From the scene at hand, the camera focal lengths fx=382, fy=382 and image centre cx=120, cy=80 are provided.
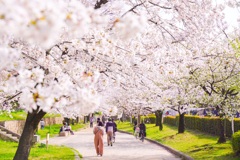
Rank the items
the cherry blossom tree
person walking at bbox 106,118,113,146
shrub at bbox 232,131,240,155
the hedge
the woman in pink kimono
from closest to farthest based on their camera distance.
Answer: the cherry blossom tree
shrub at bbox 232,131,240,155
the woman in pink kimono
person walking at bbox 106,118,113,146
the hedge

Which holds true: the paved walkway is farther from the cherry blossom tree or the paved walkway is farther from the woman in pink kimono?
Answer: the cherry blossom tree

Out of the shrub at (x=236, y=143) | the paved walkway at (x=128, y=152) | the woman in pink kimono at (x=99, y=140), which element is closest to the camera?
the shrub at (x=236, y=143)

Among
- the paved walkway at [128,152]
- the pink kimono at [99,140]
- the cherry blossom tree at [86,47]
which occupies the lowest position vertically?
the paved walkway at [128,152]

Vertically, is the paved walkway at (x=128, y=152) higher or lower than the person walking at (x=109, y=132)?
lower

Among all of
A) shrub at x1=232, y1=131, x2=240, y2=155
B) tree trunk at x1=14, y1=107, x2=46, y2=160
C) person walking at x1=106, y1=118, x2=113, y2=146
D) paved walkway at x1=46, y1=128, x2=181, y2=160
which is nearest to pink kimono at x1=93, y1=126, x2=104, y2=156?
paved walkway at x1=46, y1=128, x2=181, y2=160

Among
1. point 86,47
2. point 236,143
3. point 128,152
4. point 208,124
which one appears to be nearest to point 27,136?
point 86,47

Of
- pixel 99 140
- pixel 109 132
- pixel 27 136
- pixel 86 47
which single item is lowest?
pixel 99 140

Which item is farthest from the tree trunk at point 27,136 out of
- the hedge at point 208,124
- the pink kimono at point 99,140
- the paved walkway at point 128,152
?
the hedge at point 208,124

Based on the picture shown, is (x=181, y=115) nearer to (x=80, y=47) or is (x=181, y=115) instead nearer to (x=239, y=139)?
(x=239, y=139)

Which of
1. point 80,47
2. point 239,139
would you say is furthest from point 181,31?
point 239,139

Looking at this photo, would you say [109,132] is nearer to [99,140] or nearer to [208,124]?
[99,140]

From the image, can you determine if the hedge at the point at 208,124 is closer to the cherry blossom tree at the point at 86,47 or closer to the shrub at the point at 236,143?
the shrub at the point at 236,143

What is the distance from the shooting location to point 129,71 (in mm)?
10508

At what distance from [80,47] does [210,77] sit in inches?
561
